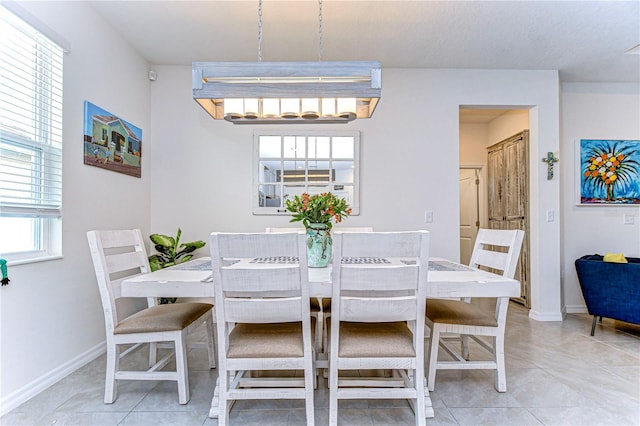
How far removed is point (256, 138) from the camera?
3.39 m

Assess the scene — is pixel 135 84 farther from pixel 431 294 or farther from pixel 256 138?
pixel 431 294

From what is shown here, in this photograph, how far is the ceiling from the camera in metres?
2.41

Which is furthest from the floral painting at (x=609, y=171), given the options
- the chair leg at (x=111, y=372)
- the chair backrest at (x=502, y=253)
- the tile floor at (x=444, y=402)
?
the chair leg at (x=111, y=372)

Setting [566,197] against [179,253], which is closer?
[179,253]

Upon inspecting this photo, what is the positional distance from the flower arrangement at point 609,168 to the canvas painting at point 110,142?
4788 millimetres

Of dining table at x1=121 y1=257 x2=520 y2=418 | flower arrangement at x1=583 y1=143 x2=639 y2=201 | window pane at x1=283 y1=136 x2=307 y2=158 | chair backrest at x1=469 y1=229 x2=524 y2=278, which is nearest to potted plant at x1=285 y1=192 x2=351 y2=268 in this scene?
dining table at x1=121 y1=257 x2=520 y2=418

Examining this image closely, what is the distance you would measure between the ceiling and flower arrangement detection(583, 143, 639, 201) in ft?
2.81

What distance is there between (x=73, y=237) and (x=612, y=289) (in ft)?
14.1

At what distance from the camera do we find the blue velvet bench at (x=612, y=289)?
270 centimetres

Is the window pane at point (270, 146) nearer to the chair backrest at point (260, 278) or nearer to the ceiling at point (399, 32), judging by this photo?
the ceiling at point (399, 32)

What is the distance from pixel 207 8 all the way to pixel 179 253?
6.78 feet

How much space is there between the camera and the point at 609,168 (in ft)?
12.2

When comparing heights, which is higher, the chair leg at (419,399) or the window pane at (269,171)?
the window pane at (269,171)

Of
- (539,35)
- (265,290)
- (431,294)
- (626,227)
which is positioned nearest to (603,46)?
(539,35)
